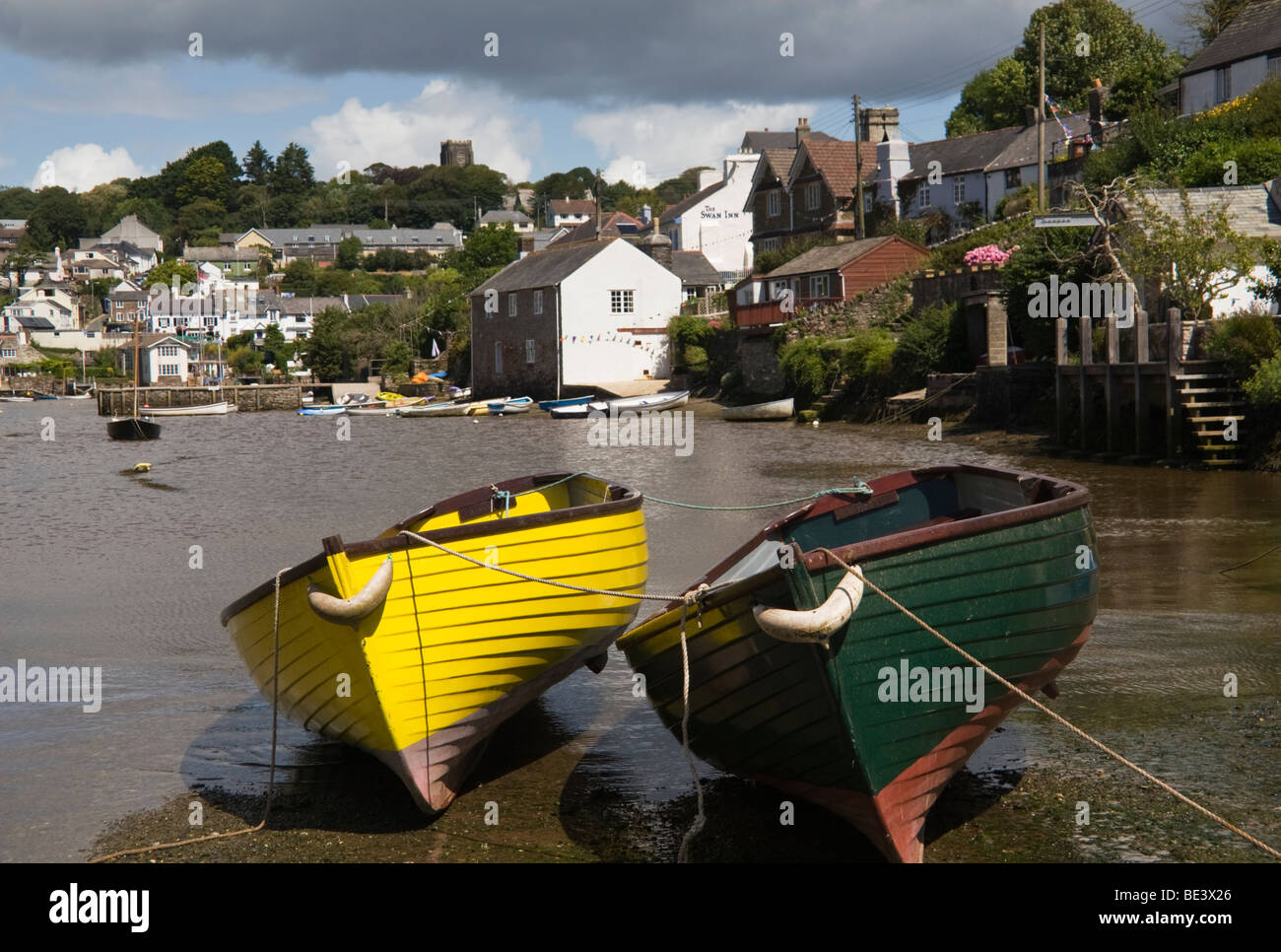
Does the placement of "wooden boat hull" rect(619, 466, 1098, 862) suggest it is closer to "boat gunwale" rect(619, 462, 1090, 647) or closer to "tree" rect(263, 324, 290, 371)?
"boat gunwale" rect(619, 462, 1090, 647)

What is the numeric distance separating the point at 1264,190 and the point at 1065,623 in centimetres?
2780

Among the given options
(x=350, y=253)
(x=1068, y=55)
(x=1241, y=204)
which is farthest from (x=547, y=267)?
(x=350, y=253)

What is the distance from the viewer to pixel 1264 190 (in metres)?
30.9

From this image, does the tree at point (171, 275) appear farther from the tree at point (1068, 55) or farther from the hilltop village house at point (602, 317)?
the tree at point (1068, 55)

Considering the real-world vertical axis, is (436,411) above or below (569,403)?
below

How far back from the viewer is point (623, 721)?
935 centimetres

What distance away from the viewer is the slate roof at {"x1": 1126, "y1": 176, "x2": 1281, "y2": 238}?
28922 mm

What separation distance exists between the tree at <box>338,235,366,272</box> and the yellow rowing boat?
15435 cm

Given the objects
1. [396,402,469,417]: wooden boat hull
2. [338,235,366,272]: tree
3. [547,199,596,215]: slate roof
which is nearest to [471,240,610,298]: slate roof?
[396,402,469,417]: wooden boat hull

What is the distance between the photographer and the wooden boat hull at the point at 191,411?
6662cm

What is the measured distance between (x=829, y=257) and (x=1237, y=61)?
52.0 ft

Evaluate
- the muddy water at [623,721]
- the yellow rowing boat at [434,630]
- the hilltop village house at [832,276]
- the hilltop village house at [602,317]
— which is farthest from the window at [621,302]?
the yellow rowing boat at [434,630]

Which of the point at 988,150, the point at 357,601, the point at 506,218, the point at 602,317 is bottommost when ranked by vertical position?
the point at 357,601

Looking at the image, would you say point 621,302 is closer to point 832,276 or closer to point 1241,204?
point 832,276
